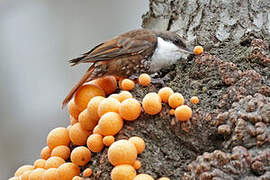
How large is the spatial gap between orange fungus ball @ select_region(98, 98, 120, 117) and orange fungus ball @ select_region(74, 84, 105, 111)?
0.33 m

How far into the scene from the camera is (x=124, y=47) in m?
2.84

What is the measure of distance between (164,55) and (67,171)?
1.21m

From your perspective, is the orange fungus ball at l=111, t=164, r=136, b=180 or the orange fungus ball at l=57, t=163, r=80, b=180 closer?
the orange fungus ball at l=111, t=164, r=136, b=180

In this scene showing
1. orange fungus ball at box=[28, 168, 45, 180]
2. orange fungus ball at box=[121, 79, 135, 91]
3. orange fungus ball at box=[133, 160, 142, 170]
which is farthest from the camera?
orange fungus ball at box=[121, 79, 135, 91]

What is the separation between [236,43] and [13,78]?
454 centimetres

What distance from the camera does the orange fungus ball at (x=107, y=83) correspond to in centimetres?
252

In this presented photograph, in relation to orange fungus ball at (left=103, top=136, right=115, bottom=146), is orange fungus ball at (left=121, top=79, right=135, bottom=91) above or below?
above

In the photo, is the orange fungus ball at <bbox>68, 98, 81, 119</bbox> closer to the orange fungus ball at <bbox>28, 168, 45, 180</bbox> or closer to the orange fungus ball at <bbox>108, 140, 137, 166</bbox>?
the orange fungus ball at <bbox>28, 168, 45, 180</bbox>

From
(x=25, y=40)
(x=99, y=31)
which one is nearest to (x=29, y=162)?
(x=25, y=40)

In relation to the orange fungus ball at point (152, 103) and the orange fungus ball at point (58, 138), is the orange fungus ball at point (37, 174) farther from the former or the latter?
the orange fungus ball at point (152, 103)

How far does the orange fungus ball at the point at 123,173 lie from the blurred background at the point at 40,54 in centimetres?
399

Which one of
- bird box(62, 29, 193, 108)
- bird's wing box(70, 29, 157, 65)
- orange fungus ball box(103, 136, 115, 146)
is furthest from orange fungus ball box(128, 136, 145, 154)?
bird's wing box(70, 29, 157, 65)

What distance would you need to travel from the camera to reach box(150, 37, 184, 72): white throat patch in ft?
9.15

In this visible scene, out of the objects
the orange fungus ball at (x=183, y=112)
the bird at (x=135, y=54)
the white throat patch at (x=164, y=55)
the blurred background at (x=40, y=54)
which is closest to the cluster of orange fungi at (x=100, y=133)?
the orange fungus ball at (x=183, y=112)
